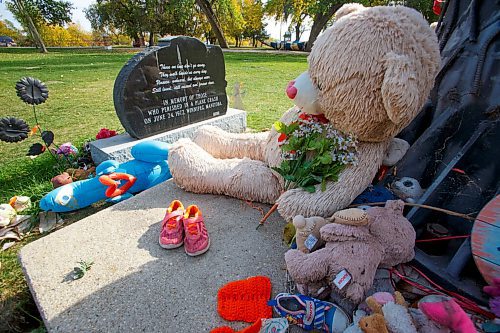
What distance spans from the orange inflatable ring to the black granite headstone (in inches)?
26.0

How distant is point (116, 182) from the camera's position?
2299 millimetres

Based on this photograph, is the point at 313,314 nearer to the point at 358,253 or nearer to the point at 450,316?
the point at 358,253

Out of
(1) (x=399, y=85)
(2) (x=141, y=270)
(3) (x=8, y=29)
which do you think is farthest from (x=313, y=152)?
(3) (x=8, y=29)

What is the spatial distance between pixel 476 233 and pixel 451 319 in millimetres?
478

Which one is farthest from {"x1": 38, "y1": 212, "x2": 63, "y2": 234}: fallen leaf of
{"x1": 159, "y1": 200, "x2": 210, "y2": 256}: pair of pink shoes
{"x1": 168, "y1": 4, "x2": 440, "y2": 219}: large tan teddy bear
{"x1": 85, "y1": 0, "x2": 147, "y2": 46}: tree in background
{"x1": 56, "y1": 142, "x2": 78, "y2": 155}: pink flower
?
{"x1": 85, "y1": 0, "x2": 147, "y2": 46}: tree in background

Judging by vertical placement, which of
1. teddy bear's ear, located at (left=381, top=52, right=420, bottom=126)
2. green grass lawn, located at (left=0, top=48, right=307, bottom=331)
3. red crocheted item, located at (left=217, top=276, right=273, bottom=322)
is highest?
teddy bear's ear, located at (left=381, top=52, right=420, bottom=126)

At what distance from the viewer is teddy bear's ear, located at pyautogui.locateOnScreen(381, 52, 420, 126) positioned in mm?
1187

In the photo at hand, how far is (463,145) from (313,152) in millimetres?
775

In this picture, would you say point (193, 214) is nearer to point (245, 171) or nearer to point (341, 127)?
point (245, 171)

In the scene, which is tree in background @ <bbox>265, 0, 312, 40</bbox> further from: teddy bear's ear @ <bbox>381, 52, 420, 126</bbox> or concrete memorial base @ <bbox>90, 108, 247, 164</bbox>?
teddy bear's ear @ <bbox>381, 52, 420, 126</bbox>

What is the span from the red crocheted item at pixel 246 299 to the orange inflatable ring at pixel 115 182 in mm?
1393

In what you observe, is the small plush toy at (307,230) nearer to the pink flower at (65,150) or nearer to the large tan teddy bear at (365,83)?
the large tan teddy bear at (365,83)

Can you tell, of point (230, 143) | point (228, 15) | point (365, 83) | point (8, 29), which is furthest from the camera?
point (8, 29)

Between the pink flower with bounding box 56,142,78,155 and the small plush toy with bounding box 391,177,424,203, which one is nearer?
the small plush toy with bounding box 391,177,424,203
